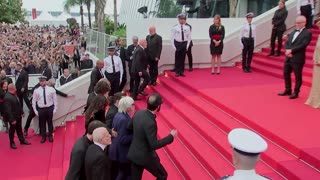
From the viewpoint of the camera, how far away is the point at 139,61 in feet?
32.7

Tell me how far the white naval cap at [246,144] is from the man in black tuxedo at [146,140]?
2441 millimetres

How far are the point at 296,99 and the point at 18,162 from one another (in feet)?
21.5

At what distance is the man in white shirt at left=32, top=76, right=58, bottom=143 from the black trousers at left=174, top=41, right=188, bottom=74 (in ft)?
11.8

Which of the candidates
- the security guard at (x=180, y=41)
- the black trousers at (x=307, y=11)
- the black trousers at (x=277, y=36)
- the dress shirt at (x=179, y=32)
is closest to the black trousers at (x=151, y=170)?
the security guard at (x=180, y=41)

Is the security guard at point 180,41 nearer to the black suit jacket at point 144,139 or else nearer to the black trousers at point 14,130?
the black trousers at point 14,130

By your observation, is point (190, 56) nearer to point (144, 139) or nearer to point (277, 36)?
point (277, 36)

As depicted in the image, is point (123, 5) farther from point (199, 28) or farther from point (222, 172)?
point (222, 172)

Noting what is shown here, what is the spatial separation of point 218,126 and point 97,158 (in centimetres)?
332

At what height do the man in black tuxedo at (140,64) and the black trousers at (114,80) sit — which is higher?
the man in black tuxedo at (140,64)

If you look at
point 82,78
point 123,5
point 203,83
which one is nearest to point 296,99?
point 203,83

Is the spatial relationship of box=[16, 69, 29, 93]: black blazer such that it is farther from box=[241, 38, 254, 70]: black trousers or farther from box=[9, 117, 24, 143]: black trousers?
box=[241, 38, 254, 70]: black trousers

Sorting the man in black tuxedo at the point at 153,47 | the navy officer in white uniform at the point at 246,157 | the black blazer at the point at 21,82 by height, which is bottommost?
the black blazer at the point at 21,82

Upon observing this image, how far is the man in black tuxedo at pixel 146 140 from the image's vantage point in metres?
4.84

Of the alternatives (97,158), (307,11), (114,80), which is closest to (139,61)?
(114,80)
